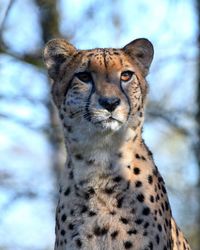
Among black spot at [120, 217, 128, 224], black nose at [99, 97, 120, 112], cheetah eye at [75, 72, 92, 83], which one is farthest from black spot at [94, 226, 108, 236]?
cheetah eye at [75, 72, 92, 83]

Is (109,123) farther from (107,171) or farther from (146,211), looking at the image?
(146,211)

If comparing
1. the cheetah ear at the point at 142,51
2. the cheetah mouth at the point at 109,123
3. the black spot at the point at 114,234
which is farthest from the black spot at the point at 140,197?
the cheetah ear at the point at 142,51

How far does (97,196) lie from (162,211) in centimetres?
57

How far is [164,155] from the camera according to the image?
27016 mm

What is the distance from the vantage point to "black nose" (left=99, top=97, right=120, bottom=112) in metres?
8.94

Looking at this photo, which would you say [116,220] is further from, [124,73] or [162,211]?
[124,73]

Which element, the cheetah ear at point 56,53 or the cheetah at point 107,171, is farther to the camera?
the cheetah ear at point 56,53

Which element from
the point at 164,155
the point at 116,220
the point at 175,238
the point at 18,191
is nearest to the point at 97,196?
the point at 116,220

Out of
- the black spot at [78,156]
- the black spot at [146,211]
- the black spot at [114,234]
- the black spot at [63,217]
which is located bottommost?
the black spot at [114,234]

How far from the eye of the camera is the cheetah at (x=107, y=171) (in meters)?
9.24

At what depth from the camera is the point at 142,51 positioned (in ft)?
32.8

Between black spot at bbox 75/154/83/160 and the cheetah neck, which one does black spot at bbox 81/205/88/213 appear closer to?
the cheetah neck

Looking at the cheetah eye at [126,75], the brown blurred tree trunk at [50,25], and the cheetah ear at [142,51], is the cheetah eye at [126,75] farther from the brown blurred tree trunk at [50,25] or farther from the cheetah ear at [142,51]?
A: the brown blurred tree trunk at [50,25]

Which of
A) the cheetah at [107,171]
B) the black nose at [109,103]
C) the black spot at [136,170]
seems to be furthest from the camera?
the black spot at [136,170]
